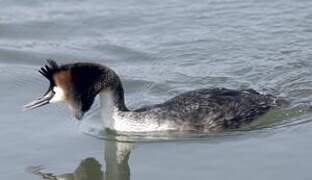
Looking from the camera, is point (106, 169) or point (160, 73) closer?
point (106, 169)

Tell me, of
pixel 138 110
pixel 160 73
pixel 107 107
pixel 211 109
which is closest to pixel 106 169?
pixel 107 107

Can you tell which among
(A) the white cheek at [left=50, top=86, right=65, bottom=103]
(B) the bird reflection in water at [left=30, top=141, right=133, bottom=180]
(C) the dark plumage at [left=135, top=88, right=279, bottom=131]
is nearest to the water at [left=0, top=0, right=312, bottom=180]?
(B) the bird reflection in water at [left=30, top=141, right=133, bottom=180]

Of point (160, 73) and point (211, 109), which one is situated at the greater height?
point (160, 73)

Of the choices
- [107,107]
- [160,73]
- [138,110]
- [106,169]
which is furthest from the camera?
[160,73]

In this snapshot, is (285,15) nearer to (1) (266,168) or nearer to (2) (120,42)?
(2) (120,42)

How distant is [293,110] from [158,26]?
406cm

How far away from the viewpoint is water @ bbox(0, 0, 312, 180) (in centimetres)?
977

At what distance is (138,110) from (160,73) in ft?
7.60

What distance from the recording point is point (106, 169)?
9922 millimetres

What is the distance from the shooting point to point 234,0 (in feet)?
51.6

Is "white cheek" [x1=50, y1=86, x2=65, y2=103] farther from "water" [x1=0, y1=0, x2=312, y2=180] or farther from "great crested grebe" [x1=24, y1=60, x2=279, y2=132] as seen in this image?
"water" [x1=0, y1=0, x2=312, y2=180]

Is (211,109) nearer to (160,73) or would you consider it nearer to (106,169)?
(106,169)

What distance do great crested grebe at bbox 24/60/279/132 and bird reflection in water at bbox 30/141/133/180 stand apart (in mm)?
447

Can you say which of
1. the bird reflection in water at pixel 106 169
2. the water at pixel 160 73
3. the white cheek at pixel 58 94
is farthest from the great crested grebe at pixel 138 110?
the bird reflection in water at pixel 106 169
